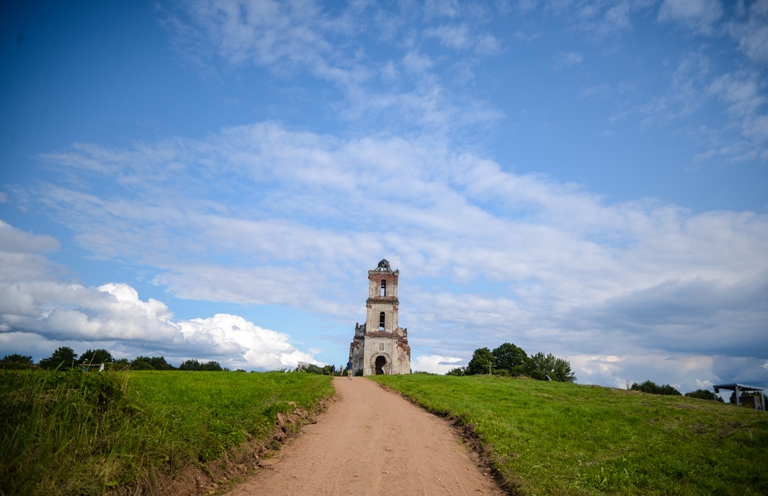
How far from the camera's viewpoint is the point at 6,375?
6582 mm

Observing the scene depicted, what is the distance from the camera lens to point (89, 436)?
258 inches

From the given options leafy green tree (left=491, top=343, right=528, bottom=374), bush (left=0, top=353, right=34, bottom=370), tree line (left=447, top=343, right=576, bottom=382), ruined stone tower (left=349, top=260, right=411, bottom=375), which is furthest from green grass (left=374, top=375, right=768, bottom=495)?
leafy green tree (left=491, top=343, right=528, bottom=374)

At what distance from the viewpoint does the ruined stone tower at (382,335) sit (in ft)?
172

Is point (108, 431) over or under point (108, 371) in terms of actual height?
under

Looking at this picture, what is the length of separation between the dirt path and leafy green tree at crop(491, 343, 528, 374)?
6896 cm

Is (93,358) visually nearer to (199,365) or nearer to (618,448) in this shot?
(618,448)

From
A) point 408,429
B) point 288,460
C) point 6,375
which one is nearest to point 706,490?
point 408,429

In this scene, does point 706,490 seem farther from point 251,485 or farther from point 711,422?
point 251,485

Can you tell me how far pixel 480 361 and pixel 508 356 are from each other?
8662 millimetres

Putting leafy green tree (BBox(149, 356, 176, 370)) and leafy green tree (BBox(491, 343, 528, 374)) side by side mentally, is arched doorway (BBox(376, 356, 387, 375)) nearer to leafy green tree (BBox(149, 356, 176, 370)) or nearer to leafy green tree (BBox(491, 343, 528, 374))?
leafy green tree (BBox(149, 356, 176, 370))

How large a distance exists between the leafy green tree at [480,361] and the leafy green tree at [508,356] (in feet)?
7.83

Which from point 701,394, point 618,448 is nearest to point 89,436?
point 618,448

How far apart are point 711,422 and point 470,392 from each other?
12274 mm

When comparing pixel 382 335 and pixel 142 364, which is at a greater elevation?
pixel 382 335
